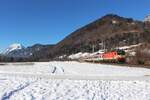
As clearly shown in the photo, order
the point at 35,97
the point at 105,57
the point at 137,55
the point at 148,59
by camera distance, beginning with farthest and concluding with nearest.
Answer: the point at 105,57, the point at 137,55, the point at 148,59, the point at 35,97

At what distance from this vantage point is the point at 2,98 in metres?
14.3

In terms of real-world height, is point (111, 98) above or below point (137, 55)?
below

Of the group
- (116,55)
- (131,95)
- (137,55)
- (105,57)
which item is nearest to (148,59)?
(137,55)

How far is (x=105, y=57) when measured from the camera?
307 ft

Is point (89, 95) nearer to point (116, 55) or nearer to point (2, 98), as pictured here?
point (2, 98)

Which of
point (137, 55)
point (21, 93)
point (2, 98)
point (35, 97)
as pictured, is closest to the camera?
point (2, 98)

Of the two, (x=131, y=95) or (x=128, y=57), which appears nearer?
(x=131, y=95)

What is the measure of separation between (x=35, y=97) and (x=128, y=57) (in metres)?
69.7

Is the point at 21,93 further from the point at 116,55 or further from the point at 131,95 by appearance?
the point at 116,55

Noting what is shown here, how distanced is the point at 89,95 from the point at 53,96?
1998 mm

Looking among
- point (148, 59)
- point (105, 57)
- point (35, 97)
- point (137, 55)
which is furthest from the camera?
point (105, 57)

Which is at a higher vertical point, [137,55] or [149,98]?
[137,55]

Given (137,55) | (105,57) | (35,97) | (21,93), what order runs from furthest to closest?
(105,57), (137,55), (21,93), (35,97)

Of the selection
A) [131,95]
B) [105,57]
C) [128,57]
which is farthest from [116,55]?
[131,95]
